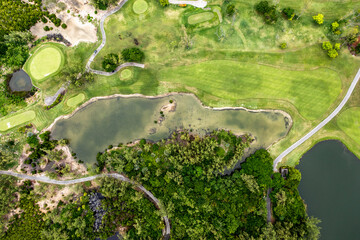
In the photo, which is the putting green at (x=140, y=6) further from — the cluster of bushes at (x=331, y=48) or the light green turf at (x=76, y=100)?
the cluster of bushes at (x=331, y=48)

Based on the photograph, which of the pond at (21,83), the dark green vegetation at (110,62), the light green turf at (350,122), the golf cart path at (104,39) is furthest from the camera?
the pond at (21,83)

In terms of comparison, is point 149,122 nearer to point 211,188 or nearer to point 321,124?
point 211,188

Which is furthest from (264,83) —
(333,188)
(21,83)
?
(21,83)

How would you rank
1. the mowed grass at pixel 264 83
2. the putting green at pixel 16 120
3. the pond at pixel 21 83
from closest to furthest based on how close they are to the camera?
the mowed grass at pixel 264 83 < the putting green at pixel 16 120 < the pond at pixel 21 83

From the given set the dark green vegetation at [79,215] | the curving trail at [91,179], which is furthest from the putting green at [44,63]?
the dark green vegetation at [79,215]

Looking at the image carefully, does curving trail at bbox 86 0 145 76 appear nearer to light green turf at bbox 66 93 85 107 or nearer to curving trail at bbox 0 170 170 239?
light green turf at bbox 66 93 85 107

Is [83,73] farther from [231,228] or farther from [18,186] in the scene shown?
[231,228]
